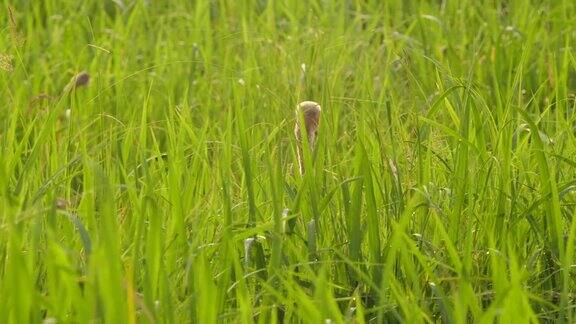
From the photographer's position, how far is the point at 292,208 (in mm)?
2258

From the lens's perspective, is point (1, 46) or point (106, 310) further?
point (1, 46)

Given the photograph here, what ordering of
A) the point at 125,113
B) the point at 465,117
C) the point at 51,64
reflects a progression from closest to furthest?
1. the point at 465,117
2. the point at 125,113
3. the point at 51,64

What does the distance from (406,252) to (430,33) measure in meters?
2.26

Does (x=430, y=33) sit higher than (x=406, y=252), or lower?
lower

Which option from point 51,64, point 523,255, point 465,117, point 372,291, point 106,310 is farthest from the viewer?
point 51,64

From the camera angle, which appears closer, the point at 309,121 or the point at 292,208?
the point at 292,208

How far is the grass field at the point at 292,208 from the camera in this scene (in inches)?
73.1

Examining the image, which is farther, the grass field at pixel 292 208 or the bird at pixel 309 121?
the bird at pixel 309 121

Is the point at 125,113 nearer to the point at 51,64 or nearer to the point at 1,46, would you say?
the point at 1,46

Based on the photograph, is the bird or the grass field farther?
the bird

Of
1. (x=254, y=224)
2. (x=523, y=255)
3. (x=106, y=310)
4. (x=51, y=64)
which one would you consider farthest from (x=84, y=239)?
(x=51, y=64)

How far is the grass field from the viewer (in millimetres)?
1856

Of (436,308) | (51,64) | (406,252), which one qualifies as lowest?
(51,64)

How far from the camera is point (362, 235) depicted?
2248 mm
